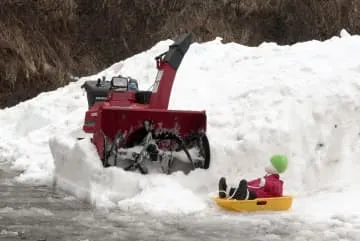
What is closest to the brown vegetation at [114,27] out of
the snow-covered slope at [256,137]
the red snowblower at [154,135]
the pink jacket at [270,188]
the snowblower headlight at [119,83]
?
the snow-covered slope at [256,137]

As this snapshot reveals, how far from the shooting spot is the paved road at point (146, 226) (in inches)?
270

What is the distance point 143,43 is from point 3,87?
19.0 feet

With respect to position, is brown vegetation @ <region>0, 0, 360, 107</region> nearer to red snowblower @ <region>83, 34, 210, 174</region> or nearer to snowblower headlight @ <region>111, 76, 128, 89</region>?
snowblower headlight @ <region>111, 76, 128, 89</region>

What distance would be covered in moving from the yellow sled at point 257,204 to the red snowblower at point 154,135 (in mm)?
1120

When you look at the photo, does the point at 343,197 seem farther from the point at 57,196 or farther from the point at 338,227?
the point at 57,196

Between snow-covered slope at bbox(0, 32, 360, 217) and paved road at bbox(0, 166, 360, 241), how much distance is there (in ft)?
1.40

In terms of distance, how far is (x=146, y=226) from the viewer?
726cm

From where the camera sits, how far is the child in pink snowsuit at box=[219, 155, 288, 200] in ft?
26.3

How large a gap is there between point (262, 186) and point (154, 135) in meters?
1.67

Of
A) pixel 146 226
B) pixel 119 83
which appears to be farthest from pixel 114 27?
pixel 146 226

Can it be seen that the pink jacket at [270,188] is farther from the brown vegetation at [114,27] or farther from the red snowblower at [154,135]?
the brown vegetation at [114,27]

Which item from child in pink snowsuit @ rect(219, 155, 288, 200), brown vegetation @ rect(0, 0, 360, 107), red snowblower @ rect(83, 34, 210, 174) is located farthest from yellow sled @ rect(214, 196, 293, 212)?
brown vegetation @ rect(0, 0, 360, 107)

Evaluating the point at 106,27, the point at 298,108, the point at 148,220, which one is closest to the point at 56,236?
the point at 148,220

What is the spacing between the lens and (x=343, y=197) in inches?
338
